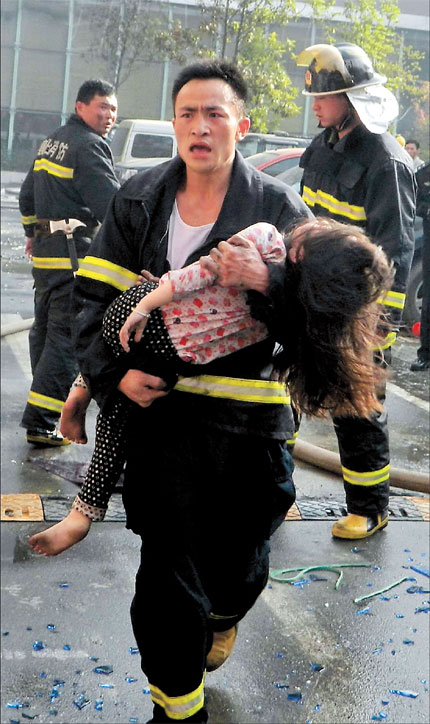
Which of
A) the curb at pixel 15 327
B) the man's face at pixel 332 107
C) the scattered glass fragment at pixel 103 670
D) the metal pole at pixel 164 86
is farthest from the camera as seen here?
the metal pole at pixel 164 86

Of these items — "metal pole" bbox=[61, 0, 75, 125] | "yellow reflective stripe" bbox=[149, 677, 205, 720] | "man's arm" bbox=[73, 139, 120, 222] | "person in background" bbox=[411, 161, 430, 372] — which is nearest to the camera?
"yellow reflective stripe" bbox=[149, 677, 205, 720]

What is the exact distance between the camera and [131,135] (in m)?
21.0

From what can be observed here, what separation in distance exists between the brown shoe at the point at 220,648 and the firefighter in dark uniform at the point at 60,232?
276 centimetres

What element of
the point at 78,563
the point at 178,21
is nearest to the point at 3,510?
the point at 78,563

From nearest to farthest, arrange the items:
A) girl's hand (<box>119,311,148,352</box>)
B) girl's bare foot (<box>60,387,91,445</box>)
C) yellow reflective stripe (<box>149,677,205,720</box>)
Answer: girl's hand (<box>119,311,148,352</box>) → yellow reflective stripe (<box>149,677,205,720</box>) → girl's bare foot (<box>60,387,91,445</box>)

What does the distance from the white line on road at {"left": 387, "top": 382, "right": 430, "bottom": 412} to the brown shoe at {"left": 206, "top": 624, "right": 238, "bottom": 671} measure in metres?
4.60

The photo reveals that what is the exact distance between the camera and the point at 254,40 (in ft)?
55.2

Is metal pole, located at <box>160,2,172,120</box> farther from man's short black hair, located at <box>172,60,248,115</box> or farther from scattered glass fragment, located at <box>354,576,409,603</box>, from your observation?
man's short black hair, located at <box>172,60,248,115</box>

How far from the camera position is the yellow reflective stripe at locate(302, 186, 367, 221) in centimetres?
482

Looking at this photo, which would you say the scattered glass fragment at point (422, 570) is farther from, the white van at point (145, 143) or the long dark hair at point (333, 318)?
the white van at point (145, 143)

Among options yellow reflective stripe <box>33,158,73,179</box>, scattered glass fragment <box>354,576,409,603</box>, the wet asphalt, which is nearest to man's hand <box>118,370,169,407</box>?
the wet asphalt

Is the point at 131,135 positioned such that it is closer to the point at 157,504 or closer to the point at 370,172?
the point at 370,172

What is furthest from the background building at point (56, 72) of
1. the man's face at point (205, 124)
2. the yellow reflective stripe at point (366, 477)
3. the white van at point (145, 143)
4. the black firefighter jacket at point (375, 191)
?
the man's face at point (205, 124)

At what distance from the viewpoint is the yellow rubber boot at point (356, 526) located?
4844 millimetres
